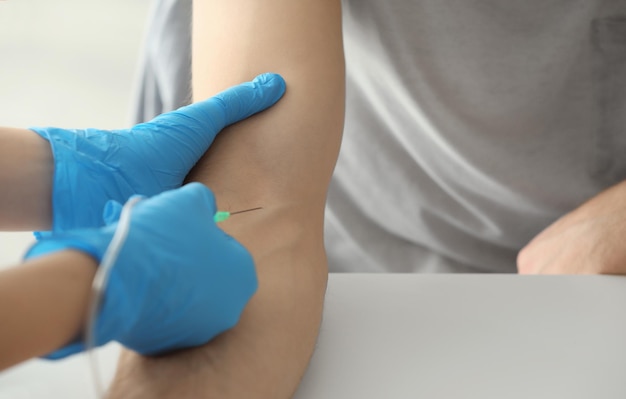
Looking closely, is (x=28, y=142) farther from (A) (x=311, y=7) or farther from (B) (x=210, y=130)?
(A) (x=311, y=7)

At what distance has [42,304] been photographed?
18.1 inches

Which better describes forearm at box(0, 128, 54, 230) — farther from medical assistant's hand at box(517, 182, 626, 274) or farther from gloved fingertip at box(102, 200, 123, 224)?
medical assistant's hand at box(517, 182, 626, 274)

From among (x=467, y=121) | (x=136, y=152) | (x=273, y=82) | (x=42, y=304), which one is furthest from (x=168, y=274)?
(x=467, y=121)

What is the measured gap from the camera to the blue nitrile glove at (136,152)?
0.74 m

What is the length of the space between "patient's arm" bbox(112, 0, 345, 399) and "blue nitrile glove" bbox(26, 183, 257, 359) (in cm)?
3

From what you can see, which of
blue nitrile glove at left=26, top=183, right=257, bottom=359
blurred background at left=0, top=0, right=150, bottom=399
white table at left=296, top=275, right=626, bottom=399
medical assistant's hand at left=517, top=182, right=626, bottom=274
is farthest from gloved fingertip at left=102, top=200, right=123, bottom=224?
blurred background at left=0, top=0, right=150, bottom=399

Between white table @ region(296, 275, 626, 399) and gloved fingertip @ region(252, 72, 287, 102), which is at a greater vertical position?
gloved fingertip @ region(252, 72, 287, 102)

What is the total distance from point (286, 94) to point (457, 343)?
402 millimetres

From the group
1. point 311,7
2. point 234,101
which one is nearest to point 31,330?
point 234,101

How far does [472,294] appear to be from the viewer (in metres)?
0.81

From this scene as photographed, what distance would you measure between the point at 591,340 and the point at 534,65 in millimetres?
574

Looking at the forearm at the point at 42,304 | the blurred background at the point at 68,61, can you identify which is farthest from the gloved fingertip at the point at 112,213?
the blurred background at the point at 68,61

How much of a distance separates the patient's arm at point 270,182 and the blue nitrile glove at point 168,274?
3 centimetres

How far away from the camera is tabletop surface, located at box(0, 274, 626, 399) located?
66 cm
